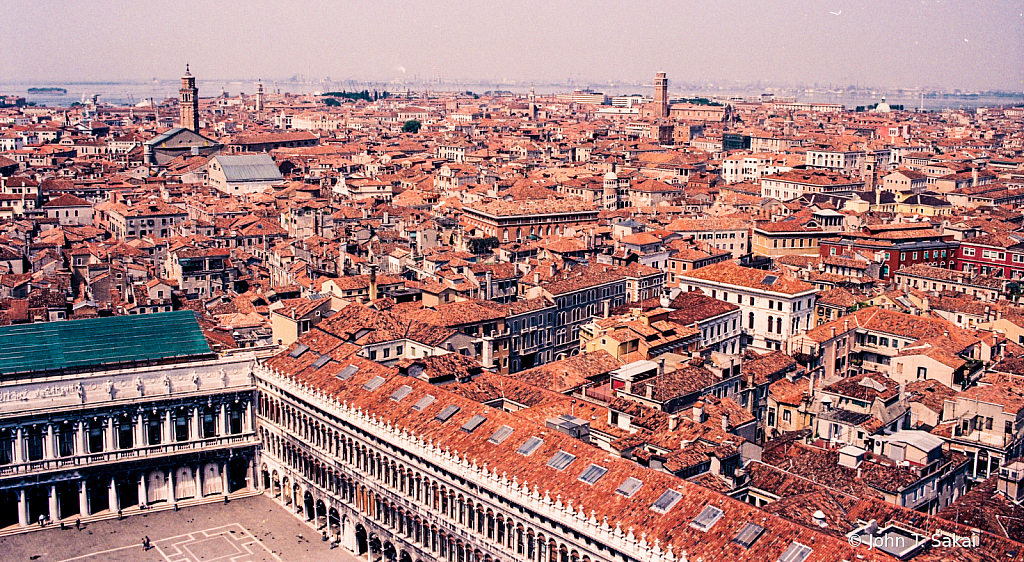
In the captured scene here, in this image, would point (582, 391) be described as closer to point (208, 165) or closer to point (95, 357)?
point (95, 357)

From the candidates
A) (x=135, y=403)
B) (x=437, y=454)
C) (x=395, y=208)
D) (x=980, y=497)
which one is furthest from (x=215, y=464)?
(x=395, y=208)

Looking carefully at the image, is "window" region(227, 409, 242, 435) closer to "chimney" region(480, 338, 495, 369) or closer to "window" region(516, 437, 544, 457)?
"chimney" region(480, 338, 495, 369)

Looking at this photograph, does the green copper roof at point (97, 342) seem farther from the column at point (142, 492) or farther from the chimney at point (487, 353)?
the chimney at point (487, 353)

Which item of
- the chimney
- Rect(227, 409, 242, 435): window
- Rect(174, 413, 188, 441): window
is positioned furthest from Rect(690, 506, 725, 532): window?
Rect(174, 413, 188, 441): window

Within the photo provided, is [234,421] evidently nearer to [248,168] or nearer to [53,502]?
[53,502]

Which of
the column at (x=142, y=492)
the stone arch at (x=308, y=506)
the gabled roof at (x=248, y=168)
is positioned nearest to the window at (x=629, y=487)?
the stone arch at (x=308, y=506)

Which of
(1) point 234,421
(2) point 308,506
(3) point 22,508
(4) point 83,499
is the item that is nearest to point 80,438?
(4) point 83,499
